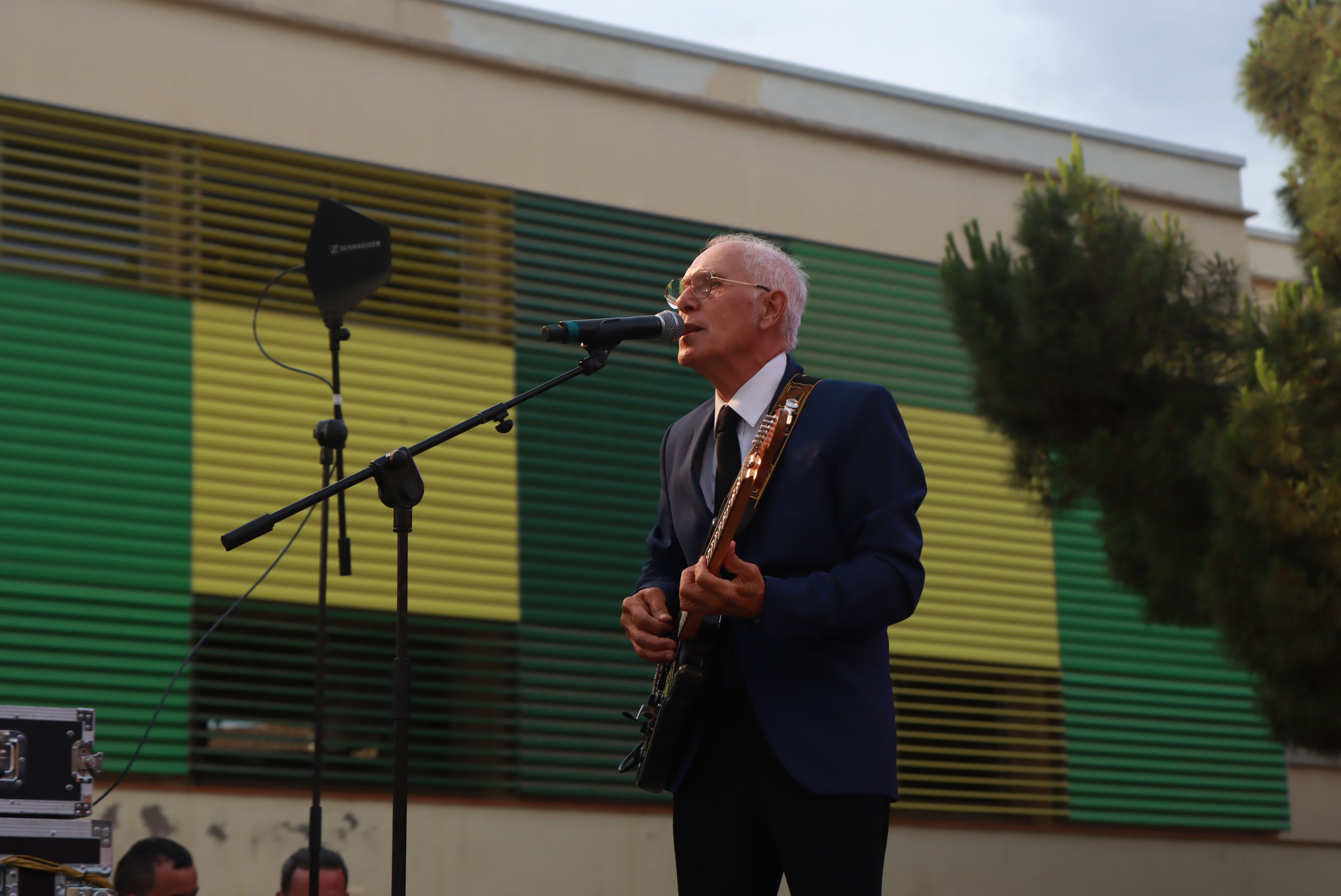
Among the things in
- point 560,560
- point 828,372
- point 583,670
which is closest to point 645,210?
point 828,372

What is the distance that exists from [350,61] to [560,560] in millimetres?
2950

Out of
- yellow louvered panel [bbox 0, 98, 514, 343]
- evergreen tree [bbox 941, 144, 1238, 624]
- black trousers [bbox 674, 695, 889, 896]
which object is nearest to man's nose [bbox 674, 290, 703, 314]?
black trousers [bbox 674, 695, 889, 896]

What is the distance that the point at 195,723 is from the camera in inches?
285

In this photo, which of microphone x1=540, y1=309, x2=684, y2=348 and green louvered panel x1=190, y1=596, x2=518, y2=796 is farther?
green louvered panel x1=190, y1=596, x2=518, y2=796

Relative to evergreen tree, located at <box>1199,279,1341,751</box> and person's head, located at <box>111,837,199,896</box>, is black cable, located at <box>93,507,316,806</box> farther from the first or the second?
evergreen tree, located at <box>1199,279,1341,751</box>

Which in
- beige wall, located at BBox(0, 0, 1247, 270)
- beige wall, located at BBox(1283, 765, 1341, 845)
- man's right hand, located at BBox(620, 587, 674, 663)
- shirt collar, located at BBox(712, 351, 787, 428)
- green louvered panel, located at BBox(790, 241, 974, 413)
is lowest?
beige wall, located at BBox(1283, 765, 1341, 845)

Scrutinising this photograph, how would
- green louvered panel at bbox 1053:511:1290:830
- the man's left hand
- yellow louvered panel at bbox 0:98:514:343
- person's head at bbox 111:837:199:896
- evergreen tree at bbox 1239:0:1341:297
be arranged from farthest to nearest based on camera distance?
green louvered panel at bbox 1053:511:1290:830, yellow louvered panel at bbox 0:98:514:343, evergreen tree at bbox 1239:0:1341:297, person's head at bbox 111:837:199:896, the man's left hand

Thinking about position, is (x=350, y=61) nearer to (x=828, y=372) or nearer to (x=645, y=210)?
(x=645, y=210)

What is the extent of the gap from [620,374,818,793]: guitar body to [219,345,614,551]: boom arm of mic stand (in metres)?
0.50

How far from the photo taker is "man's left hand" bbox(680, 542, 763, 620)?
2.43 m

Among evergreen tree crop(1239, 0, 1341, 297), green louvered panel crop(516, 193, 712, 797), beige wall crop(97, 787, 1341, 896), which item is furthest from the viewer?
green louvered panel crop(516, 193, 712, 797)

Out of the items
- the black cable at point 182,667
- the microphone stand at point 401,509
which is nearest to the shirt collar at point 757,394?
the microphone stand at point 401,509

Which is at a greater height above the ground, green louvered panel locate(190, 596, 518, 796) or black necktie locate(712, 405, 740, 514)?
black necktie locate(712, 405, 740, 514)

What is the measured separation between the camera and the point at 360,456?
7832 millimetres
